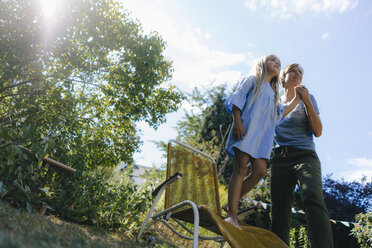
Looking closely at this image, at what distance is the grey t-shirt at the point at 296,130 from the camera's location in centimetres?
241

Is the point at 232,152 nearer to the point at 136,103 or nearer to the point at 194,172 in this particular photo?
the point at 194,172

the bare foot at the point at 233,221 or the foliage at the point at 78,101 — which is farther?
the foliage at the point at 78,101

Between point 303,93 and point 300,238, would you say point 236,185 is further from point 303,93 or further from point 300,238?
point 300,238

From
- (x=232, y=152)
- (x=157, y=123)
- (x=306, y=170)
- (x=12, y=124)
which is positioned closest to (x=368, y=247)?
(x=306, y=170)

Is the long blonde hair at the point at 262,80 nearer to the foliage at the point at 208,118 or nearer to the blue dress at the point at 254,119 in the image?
the blue dress at the point at 254,119

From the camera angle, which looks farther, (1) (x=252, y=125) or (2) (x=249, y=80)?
(2) (x=249, y=80)

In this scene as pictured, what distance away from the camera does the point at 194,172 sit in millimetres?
2875

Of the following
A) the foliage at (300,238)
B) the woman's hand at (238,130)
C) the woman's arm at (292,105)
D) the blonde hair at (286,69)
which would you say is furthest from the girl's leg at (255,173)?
the foliage at (300,238)

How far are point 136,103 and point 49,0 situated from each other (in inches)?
81.1


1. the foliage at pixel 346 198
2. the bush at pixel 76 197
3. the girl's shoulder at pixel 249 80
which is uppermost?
the foliage at pixel 346 198

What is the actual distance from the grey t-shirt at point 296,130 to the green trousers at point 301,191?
0.19 feet

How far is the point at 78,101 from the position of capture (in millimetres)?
4816

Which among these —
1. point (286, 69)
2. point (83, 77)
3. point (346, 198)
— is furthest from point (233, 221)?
point (346, 198)

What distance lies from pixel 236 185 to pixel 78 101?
353 cm
